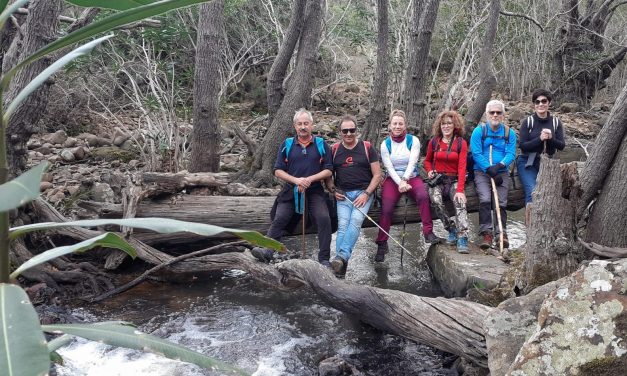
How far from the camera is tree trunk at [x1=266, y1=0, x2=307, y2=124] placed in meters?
9.43

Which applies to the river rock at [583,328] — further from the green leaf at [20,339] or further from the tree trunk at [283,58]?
the tree trunk at [283,58]

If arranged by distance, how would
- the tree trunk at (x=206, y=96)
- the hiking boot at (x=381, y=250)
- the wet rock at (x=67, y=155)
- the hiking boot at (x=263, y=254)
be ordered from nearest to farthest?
1. the hiking boot at (x=263, y=254)
2. the hiking boot at (x=381, y=250)
3. the tree trunk at (x=206, y=96)
4. the wet rock at (x=67, y=155)

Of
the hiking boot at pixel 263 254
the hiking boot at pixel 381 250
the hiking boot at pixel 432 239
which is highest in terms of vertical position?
the hiking boot at pixel 432 239

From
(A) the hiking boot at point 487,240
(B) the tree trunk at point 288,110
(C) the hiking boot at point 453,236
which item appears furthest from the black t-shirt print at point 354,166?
(B) the tree trunk at point 288,110

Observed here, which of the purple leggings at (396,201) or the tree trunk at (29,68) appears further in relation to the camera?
the purple leggings at (396,201)

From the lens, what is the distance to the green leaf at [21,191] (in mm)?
812

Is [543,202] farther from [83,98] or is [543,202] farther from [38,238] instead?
[83,98]

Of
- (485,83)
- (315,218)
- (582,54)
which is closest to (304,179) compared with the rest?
(315,218)

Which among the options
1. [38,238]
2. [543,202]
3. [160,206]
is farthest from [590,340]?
[38,238]

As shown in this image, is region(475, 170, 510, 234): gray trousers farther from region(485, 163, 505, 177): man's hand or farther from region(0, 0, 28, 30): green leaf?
region(0, 0, 28, 30): green leaf

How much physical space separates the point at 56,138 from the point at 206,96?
475cm

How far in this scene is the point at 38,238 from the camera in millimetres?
6590

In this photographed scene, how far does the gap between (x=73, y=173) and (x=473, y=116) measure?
6688mm

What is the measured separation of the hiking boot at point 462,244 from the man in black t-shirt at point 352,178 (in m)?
1.02
